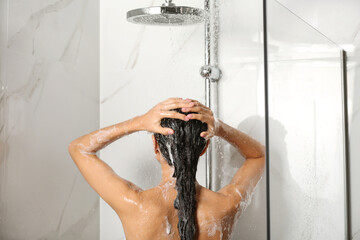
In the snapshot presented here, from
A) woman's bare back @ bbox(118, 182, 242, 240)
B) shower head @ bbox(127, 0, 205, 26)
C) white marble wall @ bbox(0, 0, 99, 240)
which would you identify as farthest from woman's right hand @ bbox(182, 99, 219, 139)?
white marble wall @ bbox(0, 0, 99, 240)

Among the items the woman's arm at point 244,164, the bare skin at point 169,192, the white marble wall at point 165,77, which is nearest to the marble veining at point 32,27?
the white marble wall at point 165,77

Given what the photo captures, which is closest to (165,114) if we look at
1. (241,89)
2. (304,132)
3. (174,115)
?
(174,115)

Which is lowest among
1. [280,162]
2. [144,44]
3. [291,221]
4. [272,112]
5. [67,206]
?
[67,206]

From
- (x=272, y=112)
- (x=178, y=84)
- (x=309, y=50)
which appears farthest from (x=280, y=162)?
(x=178, y=84)

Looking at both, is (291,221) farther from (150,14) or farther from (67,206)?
(67,206)

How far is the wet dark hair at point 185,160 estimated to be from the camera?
3.53ft

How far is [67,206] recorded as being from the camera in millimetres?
1447

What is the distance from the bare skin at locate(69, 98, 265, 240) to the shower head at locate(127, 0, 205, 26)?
274mm

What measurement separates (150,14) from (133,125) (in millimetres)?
305

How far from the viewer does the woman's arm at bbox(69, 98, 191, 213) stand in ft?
3.56

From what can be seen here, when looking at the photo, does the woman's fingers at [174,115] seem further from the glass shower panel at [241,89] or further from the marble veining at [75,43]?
the marble veining at [75,43]

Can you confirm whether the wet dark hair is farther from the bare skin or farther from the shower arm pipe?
the shower arm pipe

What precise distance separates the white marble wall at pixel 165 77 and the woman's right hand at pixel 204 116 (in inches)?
2.5

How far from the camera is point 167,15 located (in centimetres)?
125
